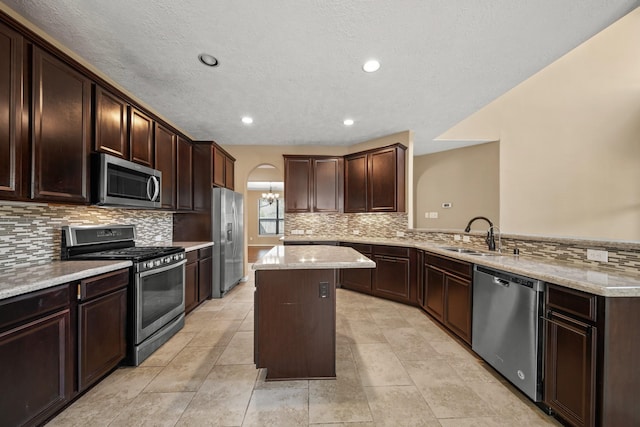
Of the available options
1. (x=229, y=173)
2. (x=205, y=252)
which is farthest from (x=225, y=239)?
(x=229, y=173)

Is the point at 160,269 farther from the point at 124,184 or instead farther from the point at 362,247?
the point at 362,247

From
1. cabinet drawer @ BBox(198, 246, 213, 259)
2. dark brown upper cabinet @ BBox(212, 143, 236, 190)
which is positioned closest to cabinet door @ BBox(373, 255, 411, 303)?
cabinet drawer @ BBox(198, 246, 213, 259)

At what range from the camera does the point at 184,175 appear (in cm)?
354

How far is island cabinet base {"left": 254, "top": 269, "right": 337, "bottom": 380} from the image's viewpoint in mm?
1933

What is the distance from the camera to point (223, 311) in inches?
133

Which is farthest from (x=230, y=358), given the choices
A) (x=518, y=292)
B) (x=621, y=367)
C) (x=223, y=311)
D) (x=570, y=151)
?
(x=570, y=151)

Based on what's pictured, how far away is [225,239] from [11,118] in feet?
8.93

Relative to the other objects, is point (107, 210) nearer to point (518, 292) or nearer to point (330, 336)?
point (330, 336)

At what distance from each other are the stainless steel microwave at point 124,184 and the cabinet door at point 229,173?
1.53 metres

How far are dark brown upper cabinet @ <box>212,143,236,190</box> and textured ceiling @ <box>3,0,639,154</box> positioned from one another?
2.68 ft

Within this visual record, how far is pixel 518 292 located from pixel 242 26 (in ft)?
9.23

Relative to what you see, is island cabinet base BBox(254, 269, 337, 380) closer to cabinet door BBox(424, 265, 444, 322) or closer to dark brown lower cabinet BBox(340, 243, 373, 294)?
cabinet door BBox(424, 265, 444, 322)

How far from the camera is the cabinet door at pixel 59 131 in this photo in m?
1.62

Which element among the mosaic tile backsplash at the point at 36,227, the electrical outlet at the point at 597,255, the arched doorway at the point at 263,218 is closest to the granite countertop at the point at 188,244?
the mosaic tile backsplash at the point at 36,227
